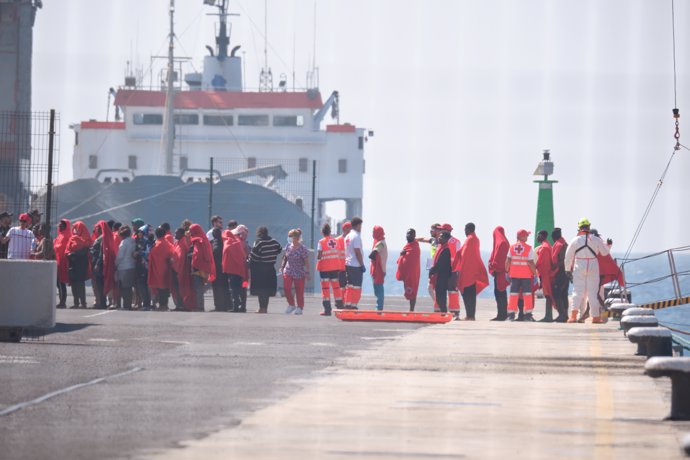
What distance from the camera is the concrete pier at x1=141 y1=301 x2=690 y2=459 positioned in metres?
8.17

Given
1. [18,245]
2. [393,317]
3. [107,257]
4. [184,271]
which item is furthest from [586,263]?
[18,245]

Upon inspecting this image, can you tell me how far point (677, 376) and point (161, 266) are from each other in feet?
53.1

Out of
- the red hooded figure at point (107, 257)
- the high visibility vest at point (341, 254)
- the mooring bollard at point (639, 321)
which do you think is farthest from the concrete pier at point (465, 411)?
the red hooded figure at point (107, 257)

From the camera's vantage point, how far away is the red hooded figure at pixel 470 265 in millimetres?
23844

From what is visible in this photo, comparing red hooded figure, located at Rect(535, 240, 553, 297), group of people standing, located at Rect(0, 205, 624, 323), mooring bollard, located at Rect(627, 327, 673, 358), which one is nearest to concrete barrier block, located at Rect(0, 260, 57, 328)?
mooring bollard, located at Rect(627, 327, 673, 358)

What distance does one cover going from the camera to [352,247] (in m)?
24.4

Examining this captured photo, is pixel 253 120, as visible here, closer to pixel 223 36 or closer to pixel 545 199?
pixel 223 36

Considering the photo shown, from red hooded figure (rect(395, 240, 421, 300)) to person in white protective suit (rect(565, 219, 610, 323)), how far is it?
3.60m

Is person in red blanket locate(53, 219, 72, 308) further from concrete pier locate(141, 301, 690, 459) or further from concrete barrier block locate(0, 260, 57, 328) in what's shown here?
concrete pier locate(141, 301, 690, 459)

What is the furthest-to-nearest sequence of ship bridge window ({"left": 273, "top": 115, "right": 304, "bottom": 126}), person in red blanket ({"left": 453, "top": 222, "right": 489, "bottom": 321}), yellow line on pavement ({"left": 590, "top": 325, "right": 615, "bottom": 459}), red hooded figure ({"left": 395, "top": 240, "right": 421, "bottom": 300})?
ship bridge window ({"left": 273, "top": 115, "right": 304, "bottom": 126})
red hooded figure ({"left": 395, "top": 240, "right": 421, "bottom": 300})
person in red blanket ({"left": 453, "top": 222, "right": 489, "bottom": 321})
yellow line on pavement ({"left": 590, "top": 325, "right": 615, "bottom": 459})

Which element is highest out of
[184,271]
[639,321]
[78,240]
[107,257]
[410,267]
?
[78,240]

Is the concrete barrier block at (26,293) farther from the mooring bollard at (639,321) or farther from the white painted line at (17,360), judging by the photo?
the mooring bollard at (639,321)

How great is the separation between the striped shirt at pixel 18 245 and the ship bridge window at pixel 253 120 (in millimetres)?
43216

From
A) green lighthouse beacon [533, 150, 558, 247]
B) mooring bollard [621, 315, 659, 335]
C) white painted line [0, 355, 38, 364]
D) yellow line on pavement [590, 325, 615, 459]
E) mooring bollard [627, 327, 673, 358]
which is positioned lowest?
yellow line on pavement [590, 325, 615, 459]
